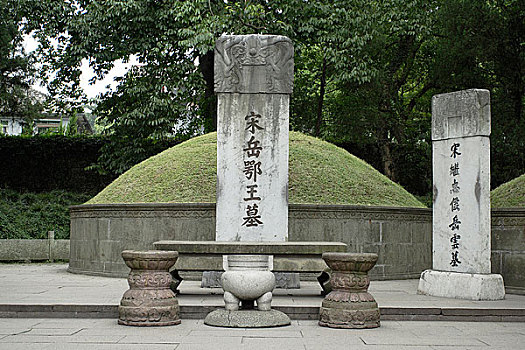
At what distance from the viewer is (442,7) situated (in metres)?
18.9

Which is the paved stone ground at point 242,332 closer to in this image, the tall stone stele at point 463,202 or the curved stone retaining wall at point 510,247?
the tall stone stele at point 463,202

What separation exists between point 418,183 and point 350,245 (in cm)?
1204

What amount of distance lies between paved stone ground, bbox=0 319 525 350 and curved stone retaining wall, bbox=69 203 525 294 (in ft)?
13.2

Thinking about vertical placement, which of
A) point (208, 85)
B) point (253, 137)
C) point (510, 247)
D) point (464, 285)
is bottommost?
point (464, 285)

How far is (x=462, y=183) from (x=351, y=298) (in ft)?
10.4

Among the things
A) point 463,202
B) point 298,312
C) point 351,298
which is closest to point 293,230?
point 463,202

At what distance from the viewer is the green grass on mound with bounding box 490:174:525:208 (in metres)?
11.2

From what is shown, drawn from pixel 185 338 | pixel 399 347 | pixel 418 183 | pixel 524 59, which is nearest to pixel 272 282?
Result: pixel 185 338

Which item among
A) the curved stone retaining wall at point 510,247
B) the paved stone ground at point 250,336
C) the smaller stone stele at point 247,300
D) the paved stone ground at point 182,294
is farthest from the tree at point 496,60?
the smaller stone stele at point 247,300

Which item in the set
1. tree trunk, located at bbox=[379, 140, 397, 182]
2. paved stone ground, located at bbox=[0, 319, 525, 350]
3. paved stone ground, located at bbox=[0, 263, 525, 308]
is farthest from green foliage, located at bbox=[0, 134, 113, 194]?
paved stone ground, located at bbox=[0, 319, 525, 350]

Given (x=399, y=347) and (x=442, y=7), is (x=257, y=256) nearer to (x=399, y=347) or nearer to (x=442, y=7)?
(x=399, y=347)

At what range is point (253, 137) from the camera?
986cm

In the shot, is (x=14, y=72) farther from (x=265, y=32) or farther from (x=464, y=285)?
(x=464, y=285)

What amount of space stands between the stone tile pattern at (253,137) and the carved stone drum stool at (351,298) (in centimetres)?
274
